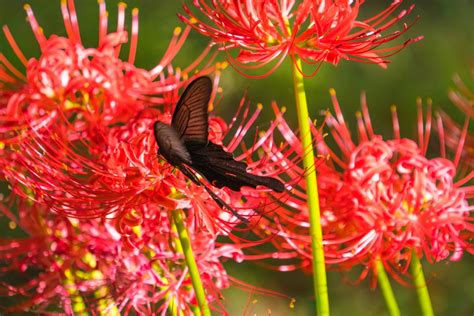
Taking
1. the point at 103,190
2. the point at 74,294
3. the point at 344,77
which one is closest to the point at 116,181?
the point at 103,190

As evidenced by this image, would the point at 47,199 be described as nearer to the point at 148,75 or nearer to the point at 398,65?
the point at 148,75

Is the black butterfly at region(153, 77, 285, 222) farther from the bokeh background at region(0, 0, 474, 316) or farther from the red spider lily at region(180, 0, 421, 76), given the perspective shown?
the bokeh background at region(0, 0, 474, 316)

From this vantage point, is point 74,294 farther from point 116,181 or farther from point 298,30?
point 298,30

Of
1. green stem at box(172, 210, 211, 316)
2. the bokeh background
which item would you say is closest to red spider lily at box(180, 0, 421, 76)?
green stem at box(172, 210, 211, 316)

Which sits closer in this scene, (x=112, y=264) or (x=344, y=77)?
(x=112, y=264)

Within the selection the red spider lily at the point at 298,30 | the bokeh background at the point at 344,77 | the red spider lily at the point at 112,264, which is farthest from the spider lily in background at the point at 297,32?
the bokeh background at the point at 344,77

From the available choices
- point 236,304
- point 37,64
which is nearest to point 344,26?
point 37,64
